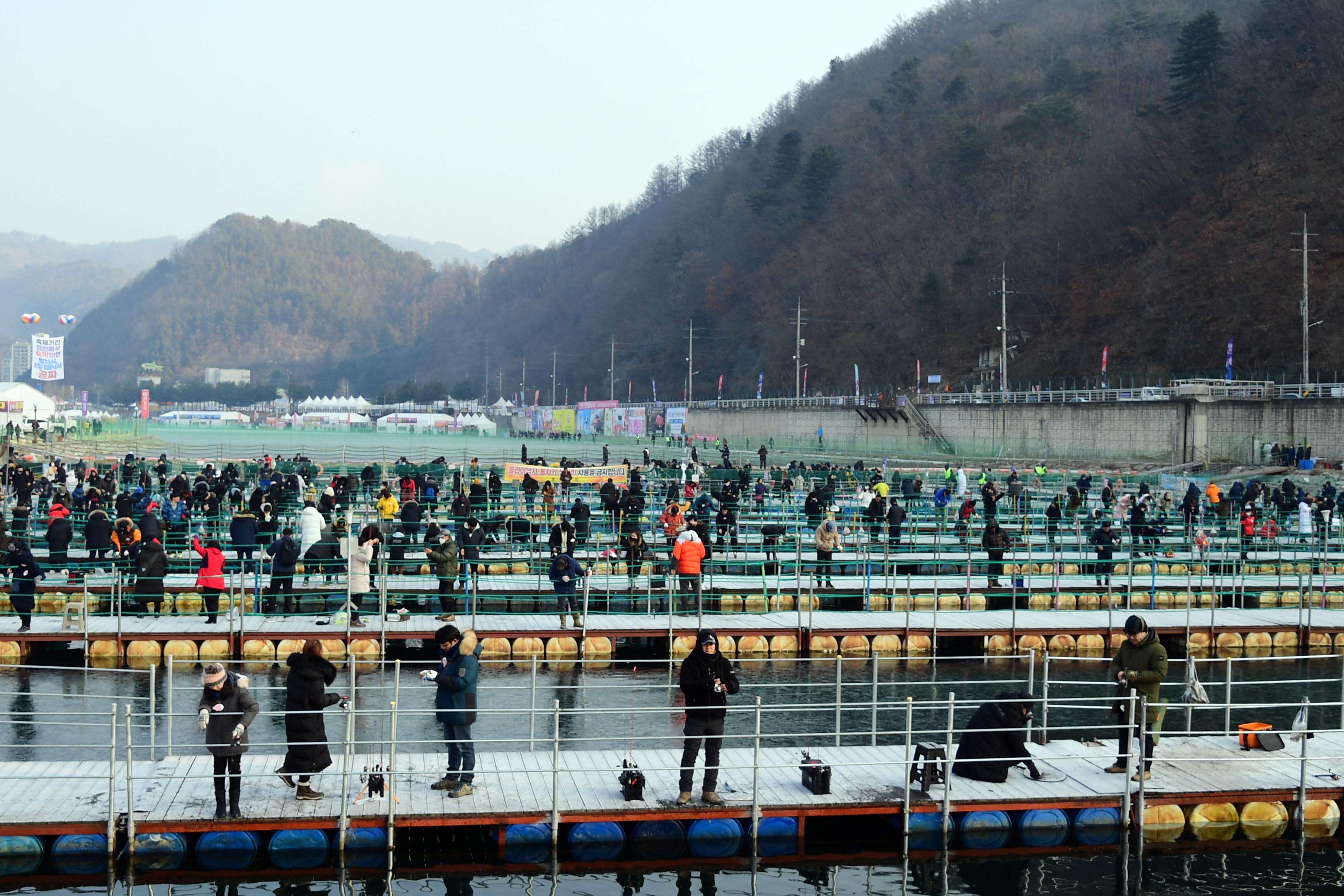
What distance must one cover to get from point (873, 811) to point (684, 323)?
141m

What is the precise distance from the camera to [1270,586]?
26.2 m

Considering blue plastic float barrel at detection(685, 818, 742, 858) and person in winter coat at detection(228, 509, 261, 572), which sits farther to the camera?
person in winter coat at detection(228, 509, 261, 572)

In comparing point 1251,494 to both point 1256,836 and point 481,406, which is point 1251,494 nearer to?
point 1256,836

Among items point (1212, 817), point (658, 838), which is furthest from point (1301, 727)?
point (658, 838)

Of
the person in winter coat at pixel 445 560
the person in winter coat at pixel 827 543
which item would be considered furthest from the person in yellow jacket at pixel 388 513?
the person in winter coat at pixel 827 543

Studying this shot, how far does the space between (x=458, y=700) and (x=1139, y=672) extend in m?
6.56

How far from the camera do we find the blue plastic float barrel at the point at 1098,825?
12.8m

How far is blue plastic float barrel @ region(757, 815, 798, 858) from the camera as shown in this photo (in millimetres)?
12414

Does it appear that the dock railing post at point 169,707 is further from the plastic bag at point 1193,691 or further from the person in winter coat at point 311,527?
the plastic bag at point 1193,691

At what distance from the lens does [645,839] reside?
12.2 m

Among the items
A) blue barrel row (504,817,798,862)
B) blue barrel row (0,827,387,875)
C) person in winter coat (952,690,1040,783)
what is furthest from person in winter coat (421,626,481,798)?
person in winter coat (952,690,1040,783)

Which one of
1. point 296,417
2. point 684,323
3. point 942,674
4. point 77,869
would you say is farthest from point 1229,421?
point 296,417

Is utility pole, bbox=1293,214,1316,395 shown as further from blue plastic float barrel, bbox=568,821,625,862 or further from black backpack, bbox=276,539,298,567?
blue plastic float barrel, bbox=568,821,625,862

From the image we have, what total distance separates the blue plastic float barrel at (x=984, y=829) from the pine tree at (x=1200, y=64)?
298 ft
